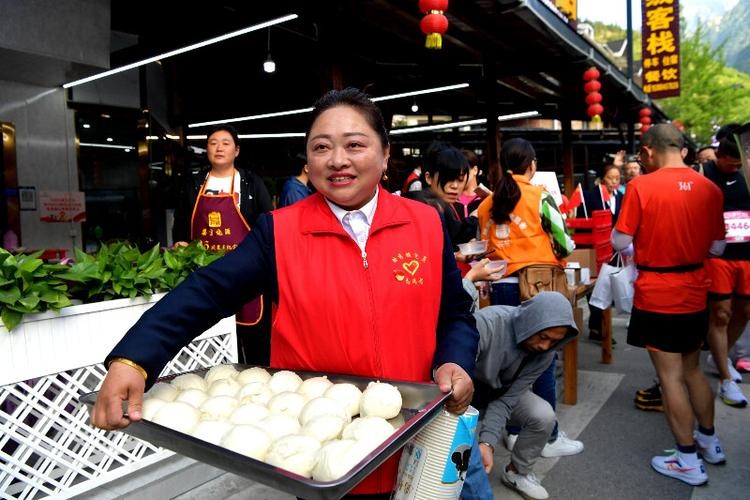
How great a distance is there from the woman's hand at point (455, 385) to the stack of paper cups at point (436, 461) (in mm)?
24

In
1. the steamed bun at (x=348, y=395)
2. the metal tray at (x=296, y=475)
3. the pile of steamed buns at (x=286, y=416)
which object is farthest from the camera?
the steamed bun at (x=348, y=395)

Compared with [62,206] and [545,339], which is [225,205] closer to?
[545,339]

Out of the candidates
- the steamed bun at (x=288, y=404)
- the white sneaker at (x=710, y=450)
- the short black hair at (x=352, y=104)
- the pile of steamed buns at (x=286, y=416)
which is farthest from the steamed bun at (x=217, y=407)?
the white sneaker at (x=710, y=450)

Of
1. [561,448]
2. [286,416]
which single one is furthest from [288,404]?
[561,448]

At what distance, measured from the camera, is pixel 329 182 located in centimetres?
155

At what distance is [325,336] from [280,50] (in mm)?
8031

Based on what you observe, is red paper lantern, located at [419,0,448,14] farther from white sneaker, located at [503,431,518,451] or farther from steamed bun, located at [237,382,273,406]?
steamed bun, located at [237,382,273,406]

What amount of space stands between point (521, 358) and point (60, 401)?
248 centimetres

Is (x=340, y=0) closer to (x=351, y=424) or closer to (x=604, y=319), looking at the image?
(x=604, y=319)

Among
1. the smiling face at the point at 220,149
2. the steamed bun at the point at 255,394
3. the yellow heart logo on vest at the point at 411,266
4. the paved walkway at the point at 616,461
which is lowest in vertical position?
the paved walkway at the point at 616,461

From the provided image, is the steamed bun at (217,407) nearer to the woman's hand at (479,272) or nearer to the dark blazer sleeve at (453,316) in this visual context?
the dark blazer sleeve at (453,316)

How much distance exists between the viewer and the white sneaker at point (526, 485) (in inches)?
123

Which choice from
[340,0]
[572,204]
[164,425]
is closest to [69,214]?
[340,0]

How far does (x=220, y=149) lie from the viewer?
153 inches
